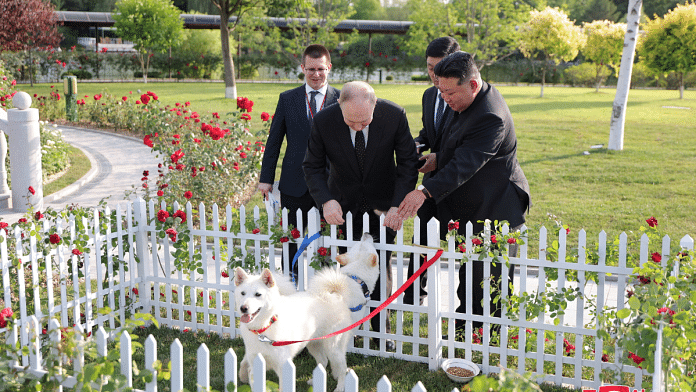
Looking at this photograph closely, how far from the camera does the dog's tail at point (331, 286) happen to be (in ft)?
11.6

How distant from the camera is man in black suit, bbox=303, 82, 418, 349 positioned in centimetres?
402

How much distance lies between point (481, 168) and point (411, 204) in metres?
0.57

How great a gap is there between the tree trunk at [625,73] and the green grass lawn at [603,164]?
0.41 metres

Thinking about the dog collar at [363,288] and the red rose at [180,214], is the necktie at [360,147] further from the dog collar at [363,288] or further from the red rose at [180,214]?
the red rose at [180,214]

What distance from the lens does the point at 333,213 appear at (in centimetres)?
393

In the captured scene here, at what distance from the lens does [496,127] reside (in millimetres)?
3834

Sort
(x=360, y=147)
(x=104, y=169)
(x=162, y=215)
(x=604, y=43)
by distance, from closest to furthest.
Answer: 1. (x=360, y=147)
2. (x=162, y=215)
3. (x=104, y=169)
4. (x=604, y=43)

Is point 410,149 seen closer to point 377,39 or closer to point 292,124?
point 292,124

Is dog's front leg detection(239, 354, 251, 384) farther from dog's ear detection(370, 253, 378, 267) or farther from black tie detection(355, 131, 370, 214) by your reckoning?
black tie detection(355, 131, 370, 214)

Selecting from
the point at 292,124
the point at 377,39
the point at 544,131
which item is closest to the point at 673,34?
the point at 544,131

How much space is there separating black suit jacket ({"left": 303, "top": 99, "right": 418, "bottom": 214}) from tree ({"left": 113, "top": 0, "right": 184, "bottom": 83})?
1292 inches

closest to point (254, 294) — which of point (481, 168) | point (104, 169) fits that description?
point (481, 168)

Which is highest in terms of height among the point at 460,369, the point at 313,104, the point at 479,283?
the point at 313,104

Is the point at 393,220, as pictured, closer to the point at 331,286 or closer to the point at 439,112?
the point at 331,286
